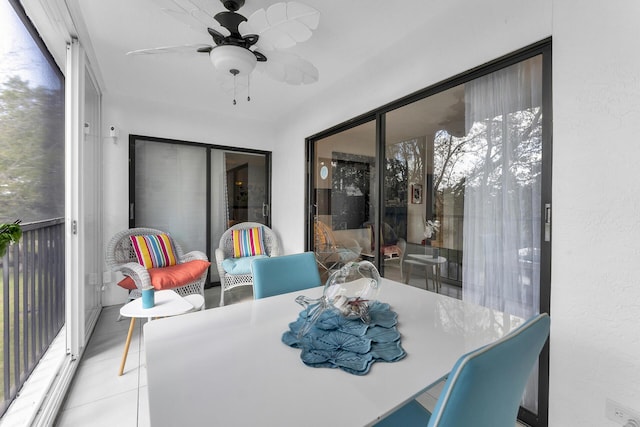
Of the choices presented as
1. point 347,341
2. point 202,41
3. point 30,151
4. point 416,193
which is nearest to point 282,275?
point 347,341

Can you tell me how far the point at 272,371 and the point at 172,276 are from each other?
8.22 ft

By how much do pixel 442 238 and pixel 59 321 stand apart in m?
3.27

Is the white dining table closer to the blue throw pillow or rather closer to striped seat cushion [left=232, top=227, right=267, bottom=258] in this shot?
A: the blue throw pillow

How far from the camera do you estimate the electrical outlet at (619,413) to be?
1.22 m

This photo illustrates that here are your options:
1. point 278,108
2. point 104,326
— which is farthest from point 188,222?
point 278,108

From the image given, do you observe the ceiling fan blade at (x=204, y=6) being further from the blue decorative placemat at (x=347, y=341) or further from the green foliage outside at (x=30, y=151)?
the blue decorative placemat at (x=347, y=341)

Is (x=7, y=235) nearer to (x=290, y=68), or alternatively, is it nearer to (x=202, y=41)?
(x=290, y=68)

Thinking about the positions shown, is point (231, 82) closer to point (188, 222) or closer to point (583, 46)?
point (583, 46)

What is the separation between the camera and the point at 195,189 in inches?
162

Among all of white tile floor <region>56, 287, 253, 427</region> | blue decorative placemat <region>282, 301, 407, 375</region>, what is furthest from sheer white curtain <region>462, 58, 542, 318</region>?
white tile floor <region>56, 287, 253, 427</region>

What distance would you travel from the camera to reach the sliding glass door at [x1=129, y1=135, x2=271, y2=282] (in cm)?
377

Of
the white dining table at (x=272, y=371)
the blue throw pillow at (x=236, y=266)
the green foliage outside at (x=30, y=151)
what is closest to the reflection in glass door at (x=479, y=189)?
the white dining table at (x=272, y=371)

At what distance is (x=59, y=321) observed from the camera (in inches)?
98.9

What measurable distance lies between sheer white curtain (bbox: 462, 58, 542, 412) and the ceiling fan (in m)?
1.18
